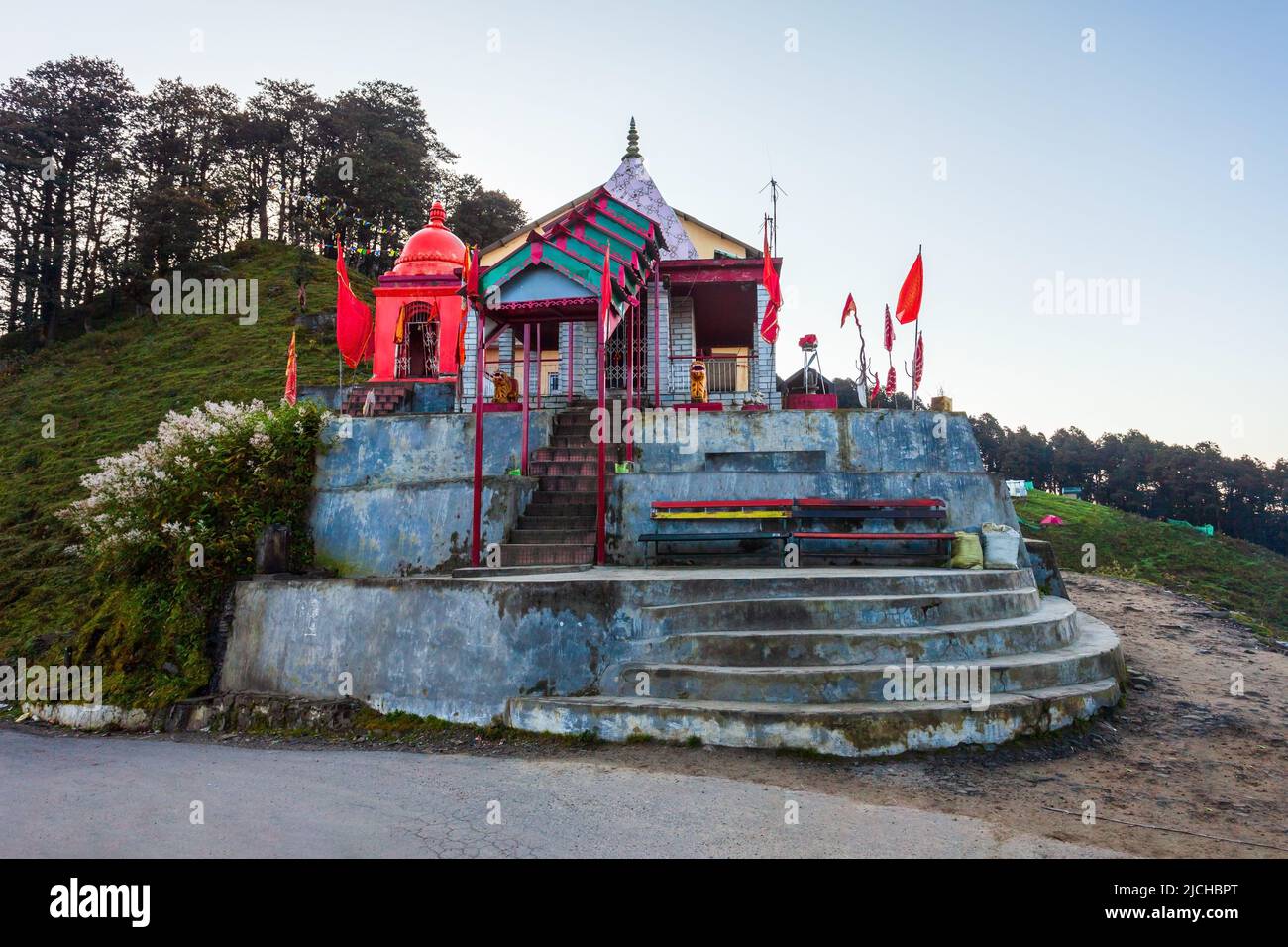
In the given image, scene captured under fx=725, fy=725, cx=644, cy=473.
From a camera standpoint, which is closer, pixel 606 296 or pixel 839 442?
pixel 606 296

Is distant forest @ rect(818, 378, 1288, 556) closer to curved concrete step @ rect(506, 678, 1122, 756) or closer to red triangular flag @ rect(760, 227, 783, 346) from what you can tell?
red triangular flag @ rect(760, 227, 783, 346)

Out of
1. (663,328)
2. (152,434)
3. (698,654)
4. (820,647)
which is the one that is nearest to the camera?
(820,647)

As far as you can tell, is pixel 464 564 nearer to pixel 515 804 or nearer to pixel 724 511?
pixel 724 511

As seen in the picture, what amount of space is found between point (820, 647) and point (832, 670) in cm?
36

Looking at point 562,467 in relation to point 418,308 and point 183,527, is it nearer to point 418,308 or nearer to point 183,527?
point 183,527

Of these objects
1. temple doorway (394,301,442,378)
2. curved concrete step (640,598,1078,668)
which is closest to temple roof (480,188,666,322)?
curved concrete step (640,598,1078,668)

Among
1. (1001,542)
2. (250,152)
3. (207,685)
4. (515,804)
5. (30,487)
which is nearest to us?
(515,804)

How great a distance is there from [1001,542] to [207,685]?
10.1 meters

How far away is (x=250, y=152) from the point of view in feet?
151

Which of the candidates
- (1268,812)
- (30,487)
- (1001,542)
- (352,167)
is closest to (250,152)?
(352,167)

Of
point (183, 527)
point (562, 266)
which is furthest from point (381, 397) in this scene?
point (562, 266)

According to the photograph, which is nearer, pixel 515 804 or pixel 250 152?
pixel 515 804

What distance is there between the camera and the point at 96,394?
85.0 ft

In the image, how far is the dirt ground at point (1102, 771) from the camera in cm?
478
